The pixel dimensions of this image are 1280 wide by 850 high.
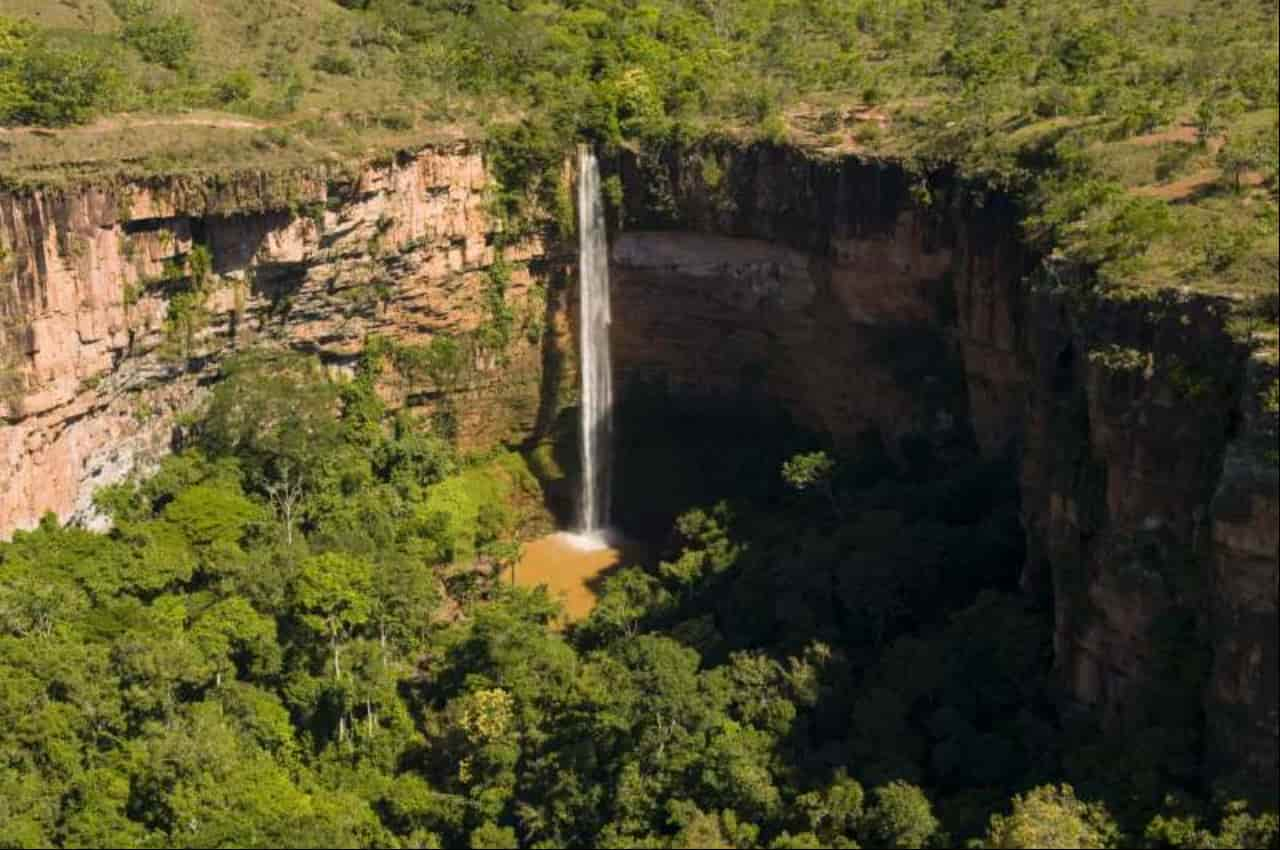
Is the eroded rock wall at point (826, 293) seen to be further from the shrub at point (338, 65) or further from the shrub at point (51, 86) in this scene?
the shrub at point (51, 86)

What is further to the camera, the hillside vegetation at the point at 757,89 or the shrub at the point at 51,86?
the shrub at the point at 51,86

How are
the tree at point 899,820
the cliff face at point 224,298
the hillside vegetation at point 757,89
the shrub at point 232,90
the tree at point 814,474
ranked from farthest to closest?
the shrub at point 232,90
the tree at point 814,474
the cliff face at point 224,298
the hillside vegetation at point 757,89
the tree at point 899,820

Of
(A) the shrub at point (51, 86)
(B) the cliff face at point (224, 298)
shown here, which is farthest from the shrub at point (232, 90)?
(B) the cliff face at point (224, 298)

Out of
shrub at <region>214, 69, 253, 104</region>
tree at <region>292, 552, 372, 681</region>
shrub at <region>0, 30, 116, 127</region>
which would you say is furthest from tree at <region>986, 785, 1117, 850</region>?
shrub at <region>214, 69, 253, 104</region>

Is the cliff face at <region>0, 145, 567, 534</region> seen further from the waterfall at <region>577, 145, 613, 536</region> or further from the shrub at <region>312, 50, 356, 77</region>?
the shrub at <region>312, 50, 356, 77</region>

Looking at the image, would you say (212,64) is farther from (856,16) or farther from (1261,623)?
(1261,623)

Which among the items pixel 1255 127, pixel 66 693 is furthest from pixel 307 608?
pixel 1255 127
